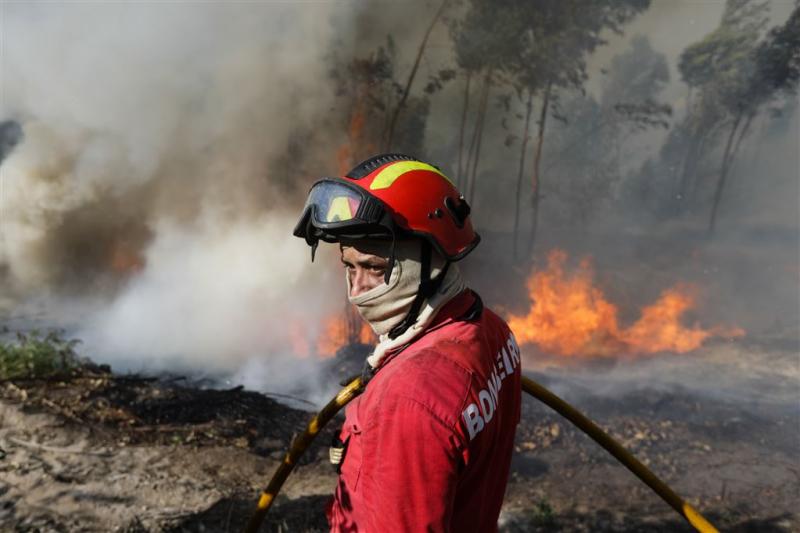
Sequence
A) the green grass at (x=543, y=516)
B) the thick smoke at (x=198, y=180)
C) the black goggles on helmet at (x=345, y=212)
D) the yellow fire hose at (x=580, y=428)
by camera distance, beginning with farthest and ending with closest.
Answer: the thick smoke at (x=198, y=180), the green grass at (x=543, y=516), the yellow fire hose at (x=580, y=428), the black goggles on helmet at (x=345, y=212)

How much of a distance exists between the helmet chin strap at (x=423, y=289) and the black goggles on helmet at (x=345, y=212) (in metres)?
0.14

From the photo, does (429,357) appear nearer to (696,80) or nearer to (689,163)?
(696,80)

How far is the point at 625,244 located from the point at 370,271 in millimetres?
26462

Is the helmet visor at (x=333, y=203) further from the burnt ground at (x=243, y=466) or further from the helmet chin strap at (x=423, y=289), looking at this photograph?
the burnt ground at (x=243, y=466)

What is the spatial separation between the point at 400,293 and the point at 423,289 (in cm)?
9

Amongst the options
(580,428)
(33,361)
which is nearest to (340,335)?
(33,361)

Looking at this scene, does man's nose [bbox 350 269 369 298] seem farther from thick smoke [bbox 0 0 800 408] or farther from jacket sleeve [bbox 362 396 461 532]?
thick smoke [bbox 0 0 800 408]

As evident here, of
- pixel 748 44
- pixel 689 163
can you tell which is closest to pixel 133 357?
pixel 748 44

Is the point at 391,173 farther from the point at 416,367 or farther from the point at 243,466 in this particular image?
the point at 243,466

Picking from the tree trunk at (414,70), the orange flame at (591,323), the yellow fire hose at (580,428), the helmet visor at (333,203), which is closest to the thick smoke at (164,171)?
the tree trunk at (414,70)

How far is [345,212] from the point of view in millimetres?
1789

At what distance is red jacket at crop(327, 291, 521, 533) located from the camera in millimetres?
1264

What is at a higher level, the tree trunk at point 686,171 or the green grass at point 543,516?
the tree trunk at point 686,171

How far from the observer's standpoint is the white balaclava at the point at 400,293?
176 centimetres
